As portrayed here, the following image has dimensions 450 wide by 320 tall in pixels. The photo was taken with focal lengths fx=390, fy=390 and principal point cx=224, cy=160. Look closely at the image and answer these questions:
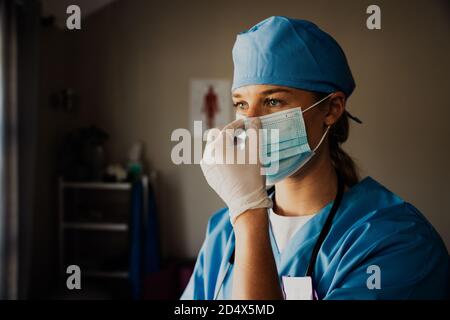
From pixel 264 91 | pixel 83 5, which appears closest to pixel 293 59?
pixel 264 91

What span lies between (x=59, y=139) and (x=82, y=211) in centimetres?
26

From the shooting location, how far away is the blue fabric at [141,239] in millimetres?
963

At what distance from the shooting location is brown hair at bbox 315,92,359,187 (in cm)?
73

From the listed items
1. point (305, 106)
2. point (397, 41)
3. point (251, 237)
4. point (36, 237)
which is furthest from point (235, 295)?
point (36, 237)

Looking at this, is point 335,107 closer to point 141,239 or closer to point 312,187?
point 312,187

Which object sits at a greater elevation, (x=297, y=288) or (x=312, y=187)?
(x=312, y=187)

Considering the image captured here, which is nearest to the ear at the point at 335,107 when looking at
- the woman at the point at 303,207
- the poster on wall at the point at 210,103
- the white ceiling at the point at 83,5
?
the woman at the point at 303,207

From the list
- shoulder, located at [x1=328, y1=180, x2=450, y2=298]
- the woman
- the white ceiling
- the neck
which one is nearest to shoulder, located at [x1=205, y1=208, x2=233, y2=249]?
the woman

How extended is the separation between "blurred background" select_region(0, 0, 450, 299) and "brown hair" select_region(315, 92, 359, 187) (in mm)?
20

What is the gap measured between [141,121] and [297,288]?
0.53 m

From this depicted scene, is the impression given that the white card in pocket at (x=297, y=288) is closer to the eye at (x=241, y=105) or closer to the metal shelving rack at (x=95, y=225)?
the eye at (x=241, y=105)

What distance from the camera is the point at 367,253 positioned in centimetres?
58

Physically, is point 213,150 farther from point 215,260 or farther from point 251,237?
point 215,260

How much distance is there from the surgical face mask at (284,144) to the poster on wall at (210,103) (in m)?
0.18
